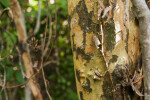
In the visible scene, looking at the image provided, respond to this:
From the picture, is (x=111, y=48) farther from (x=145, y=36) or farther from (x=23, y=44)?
(x=23, y=44)

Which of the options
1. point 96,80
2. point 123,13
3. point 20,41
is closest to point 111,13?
point 123,13

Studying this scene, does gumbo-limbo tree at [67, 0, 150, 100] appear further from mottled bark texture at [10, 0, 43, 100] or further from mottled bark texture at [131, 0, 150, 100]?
mottled bark texture at [10, 0, 43, 100]

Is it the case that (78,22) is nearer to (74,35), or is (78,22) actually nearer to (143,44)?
(74,35)

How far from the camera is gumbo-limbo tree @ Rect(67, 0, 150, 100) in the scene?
716 millimetres

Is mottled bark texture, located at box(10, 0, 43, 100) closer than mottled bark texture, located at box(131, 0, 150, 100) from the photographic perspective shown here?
No

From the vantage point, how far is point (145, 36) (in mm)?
762

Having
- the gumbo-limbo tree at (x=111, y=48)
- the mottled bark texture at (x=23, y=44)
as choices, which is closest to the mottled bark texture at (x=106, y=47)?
the gumbo-limbo tree at (x=111, y=48)

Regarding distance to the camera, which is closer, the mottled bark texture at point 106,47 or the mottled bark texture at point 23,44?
the mottled bark texture at point 106,47

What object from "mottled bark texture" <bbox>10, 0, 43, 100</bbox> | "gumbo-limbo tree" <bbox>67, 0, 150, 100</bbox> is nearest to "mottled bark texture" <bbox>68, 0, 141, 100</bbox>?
"gumbo-limbo tree" <bbox>67, 0, 150, 100</bbox>

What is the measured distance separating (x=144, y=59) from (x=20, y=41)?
4.69 ft

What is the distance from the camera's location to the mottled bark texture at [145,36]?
2.47 ft

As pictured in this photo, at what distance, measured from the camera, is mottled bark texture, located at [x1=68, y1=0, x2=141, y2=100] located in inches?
28.1

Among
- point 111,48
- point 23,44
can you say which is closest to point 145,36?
point 111,48

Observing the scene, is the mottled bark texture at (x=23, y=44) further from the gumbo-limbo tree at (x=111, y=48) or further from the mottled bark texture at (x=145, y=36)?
the mottled bark texture at (x=145, y=36)
